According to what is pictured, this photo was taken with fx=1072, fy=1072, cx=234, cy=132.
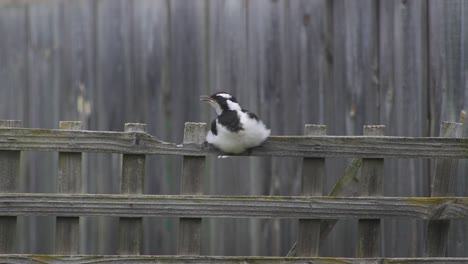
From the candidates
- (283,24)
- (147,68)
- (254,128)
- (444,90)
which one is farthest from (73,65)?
(444,90)

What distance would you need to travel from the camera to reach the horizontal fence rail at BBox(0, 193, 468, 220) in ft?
19.1

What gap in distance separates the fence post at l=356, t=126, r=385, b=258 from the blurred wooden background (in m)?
0.97

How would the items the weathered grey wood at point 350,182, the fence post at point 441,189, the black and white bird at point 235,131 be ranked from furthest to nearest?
the weathered grey wood at point 350,182 < the fence post at point 441,189 < the black and white bird at point 235,131

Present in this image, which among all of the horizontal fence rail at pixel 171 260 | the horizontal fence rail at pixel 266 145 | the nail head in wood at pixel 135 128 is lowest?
the horizontal fence rail at pixel 171 260

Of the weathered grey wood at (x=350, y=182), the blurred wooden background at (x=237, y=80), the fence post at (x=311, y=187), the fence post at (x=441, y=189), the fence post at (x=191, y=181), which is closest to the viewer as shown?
the fence post at (x=191, y=181)

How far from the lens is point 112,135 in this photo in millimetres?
5863

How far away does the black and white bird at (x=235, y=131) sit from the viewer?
5805 mm

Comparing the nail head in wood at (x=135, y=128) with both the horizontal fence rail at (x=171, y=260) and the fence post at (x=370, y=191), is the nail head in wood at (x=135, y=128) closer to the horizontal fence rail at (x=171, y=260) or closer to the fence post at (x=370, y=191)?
the horizontal fence rail at (x=171, y=260)

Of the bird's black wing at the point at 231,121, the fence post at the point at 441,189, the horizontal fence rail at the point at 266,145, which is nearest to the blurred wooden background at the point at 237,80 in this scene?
the fence post at the point at 441,189

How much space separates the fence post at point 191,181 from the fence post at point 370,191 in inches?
36.5

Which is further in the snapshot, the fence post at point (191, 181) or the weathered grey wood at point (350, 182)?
the weathered grey wood at point (350, 182)

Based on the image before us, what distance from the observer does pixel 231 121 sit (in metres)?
5.82

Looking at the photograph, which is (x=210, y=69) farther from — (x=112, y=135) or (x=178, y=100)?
(x=112, y=135)

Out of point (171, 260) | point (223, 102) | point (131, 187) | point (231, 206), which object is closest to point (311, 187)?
point (231, 206)
